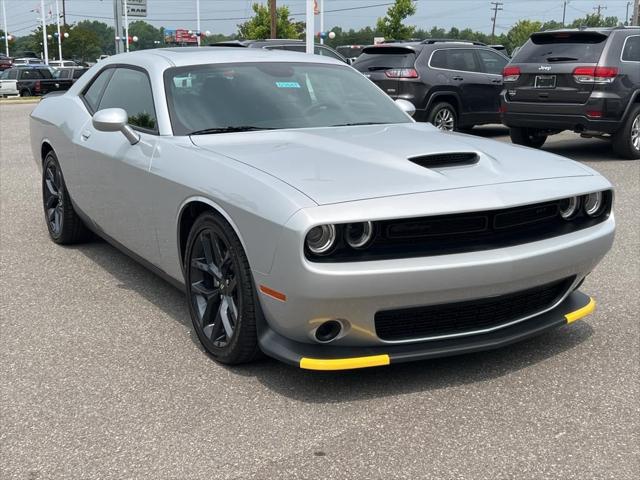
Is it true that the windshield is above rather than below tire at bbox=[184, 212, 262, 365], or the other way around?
above

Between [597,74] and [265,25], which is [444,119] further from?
[265,25]

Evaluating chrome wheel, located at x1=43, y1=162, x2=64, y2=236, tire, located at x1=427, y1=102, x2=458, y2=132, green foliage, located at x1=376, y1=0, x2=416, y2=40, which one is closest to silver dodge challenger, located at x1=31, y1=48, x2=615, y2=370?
chrome wheel, located at x1=43, y1=162, x2=64, y2=236

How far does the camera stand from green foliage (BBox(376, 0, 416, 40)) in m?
55.1

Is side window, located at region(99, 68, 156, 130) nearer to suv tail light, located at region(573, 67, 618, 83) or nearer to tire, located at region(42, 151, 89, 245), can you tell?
tire, located at region(42, 151, 89, 245)

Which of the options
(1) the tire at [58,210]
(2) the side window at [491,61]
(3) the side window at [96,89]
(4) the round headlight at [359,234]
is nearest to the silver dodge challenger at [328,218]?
(4) the round headlight at [359,234]

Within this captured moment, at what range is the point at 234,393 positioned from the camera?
3.45m

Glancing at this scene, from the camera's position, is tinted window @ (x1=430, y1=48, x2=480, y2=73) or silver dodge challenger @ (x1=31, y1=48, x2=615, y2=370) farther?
tinted window @ (x1=430, y1=48, x2=480, y2=73)

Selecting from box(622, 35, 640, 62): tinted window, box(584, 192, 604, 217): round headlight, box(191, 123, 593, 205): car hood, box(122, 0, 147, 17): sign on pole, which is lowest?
box(584, 192, 604, 217): round headlight

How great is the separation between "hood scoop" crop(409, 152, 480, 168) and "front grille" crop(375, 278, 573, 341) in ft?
2.25

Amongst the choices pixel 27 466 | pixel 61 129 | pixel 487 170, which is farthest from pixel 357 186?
pixel 61 129

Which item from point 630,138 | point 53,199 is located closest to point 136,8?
point 630,138

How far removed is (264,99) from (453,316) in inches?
73.2

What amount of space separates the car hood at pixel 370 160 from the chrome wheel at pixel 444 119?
8214 millimetres

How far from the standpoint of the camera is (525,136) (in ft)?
39.9
